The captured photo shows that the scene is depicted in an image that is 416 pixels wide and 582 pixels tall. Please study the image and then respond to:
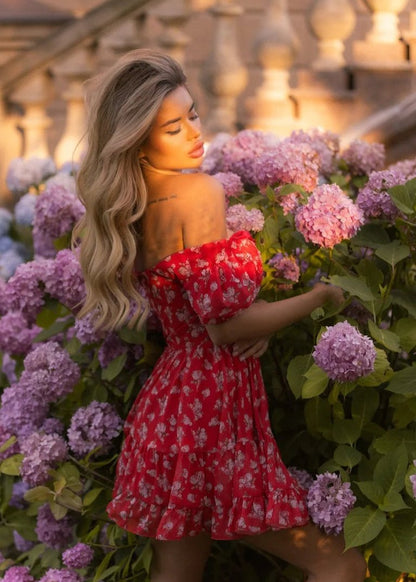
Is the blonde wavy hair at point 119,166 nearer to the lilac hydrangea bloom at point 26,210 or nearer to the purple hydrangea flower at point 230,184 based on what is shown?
the purple hydrangea flower at point 230,184

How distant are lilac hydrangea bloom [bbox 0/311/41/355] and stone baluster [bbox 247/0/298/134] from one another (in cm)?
189

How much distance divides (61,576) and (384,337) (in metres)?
1.02

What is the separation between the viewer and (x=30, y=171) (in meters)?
4.62

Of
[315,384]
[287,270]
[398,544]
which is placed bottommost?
[398,544]

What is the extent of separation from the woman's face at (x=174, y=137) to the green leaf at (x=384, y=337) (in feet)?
1.76

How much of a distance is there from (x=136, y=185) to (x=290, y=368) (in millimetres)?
533

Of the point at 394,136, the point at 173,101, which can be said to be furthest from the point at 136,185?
the point at 394,136

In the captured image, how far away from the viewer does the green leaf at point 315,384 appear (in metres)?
2.75

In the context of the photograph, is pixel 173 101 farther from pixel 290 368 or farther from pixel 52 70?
pixel 52 70

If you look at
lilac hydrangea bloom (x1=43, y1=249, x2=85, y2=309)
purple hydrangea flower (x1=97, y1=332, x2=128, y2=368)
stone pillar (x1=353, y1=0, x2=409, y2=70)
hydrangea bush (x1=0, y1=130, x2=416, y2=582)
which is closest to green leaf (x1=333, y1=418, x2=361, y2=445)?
hydrangea bush (x1=0, y1=130, x2=416, y2=582)

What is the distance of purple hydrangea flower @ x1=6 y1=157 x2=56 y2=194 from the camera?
182 inches

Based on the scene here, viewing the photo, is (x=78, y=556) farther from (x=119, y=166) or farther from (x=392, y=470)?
(x=119, y=166)

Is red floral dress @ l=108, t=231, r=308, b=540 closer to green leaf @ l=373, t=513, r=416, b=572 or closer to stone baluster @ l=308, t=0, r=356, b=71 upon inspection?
green leaf @ l=373, t=513, r=416, b=572

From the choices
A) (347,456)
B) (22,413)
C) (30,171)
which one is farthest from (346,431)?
(30,171)
